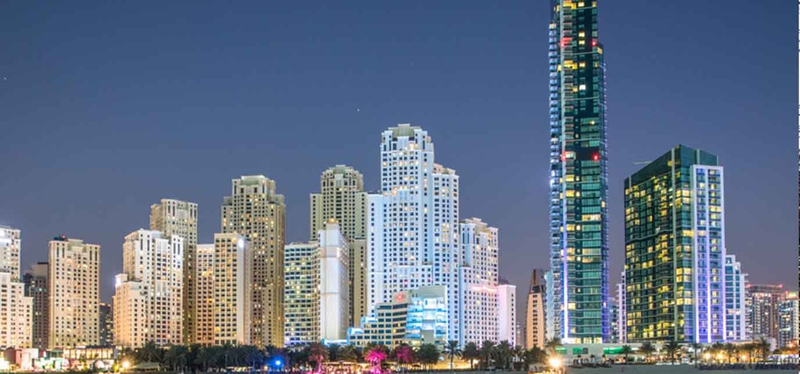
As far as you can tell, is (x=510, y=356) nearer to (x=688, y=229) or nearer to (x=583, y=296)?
(x=583, y=296)

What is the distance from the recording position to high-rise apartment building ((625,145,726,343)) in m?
162

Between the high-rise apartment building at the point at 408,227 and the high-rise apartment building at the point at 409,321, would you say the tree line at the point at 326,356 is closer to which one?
the high-rise apartment building at the point at 409,321

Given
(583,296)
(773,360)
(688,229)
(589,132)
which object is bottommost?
(773,360)

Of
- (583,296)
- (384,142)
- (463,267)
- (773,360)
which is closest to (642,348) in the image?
(583,296)

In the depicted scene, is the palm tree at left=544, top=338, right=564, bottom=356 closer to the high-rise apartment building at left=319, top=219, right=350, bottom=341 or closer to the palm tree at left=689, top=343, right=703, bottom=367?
the palm tree at left=689, top=343, right=703, bottom=367

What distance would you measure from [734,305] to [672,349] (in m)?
18.9

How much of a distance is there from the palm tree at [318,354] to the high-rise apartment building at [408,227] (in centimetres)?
3383

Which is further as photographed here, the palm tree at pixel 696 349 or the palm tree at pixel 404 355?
the palm tree at pixel 696 349

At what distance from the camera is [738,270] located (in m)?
175

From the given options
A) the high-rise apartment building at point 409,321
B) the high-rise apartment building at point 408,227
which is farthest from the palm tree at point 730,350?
the high-rise apartment building at point 408,227

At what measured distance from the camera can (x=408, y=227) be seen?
195000mm

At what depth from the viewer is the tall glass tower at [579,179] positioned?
16262 cm

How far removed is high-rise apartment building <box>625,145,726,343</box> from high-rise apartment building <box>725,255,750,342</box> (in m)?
2.92

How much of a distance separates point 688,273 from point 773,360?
18533 mm
